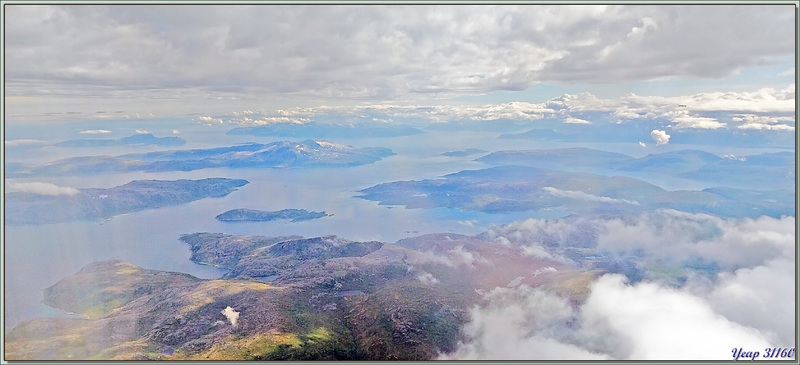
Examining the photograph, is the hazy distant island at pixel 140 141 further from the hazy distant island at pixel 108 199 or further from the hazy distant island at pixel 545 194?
the hazy distant island at pixel 545 194

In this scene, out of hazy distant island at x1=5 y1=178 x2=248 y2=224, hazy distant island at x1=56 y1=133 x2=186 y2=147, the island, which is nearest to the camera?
the island

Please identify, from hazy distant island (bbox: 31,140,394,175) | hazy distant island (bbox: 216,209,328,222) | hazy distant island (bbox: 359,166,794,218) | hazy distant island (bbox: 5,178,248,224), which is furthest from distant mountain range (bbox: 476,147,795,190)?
hazy distant island (bbox: 5,178,248,224)

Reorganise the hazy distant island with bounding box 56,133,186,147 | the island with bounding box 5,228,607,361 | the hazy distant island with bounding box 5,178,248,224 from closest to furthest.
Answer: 1. the island with bounding box 5,228,607,361
2. the hazy distant island with bounding box 5,178,248,224
3. the hazy distant island with bounding box 56,133,186,147

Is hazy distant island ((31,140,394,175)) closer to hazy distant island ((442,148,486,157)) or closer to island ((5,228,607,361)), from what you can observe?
hazy distant island ((442,148,486,157))

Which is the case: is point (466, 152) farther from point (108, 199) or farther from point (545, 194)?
point (108, 199)

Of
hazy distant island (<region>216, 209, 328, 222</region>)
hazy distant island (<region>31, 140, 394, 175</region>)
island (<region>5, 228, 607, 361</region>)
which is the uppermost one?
hazy distant island (<region>31, 140, 394, 175</region>)
